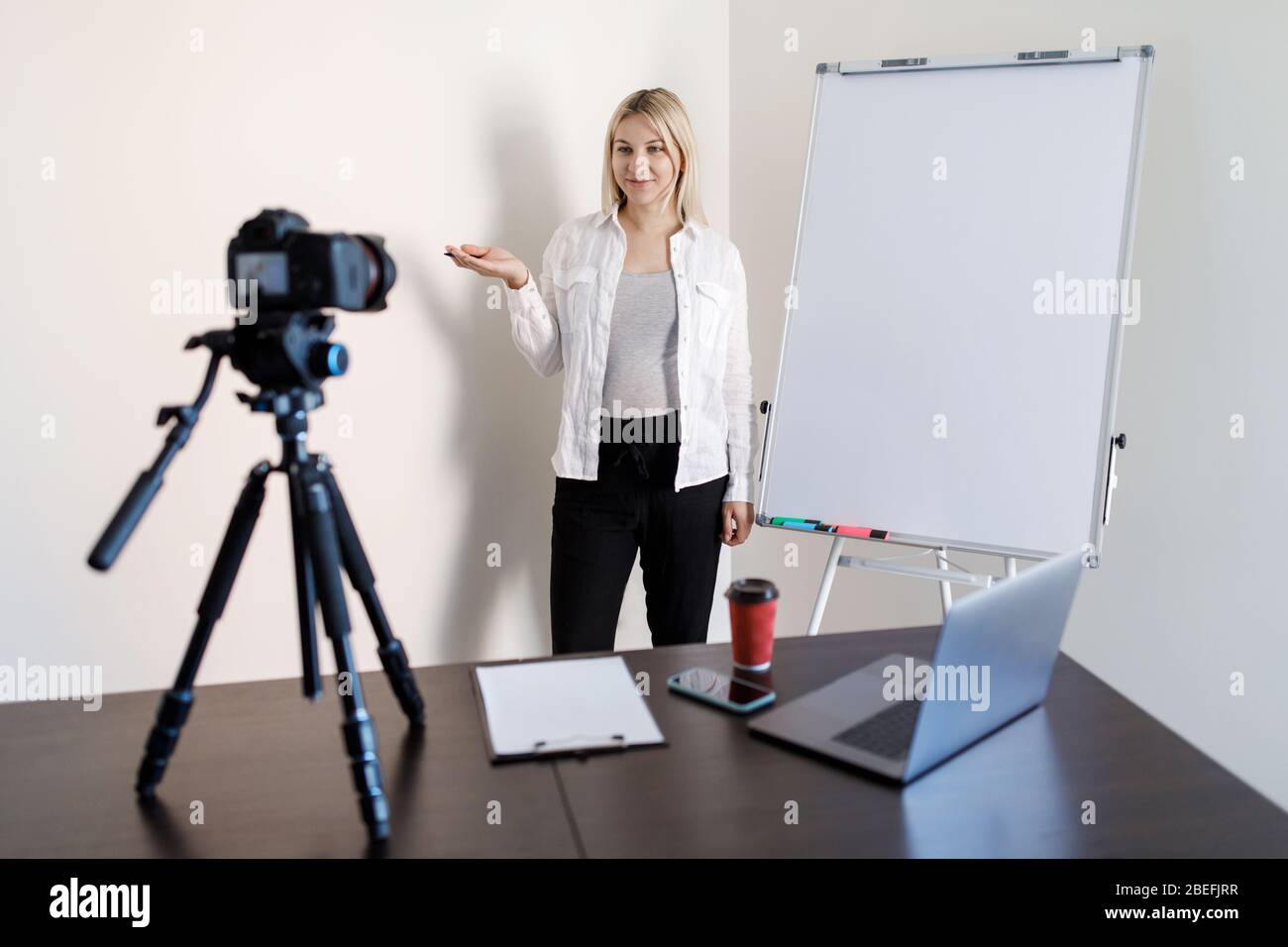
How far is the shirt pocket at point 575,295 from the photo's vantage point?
262 cm

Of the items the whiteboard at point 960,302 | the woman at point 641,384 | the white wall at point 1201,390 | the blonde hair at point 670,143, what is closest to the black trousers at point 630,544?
the woman at point 641,384

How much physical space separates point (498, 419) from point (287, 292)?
1.82m

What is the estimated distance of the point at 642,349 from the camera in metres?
2.62

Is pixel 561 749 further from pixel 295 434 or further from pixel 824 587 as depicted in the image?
pixel 824 587

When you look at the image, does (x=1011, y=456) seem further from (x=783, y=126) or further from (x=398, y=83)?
(x=398, y=83)

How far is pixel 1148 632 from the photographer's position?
247 centimetres

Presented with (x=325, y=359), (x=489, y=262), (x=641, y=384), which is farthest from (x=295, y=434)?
(x=641, y=384)

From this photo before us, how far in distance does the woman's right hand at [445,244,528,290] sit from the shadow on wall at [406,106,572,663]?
0.87 feet

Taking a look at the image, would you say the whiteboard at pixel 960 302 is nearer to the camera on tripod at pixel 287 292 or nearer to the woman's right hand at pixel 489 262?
the woman's right hand at pixel 489 262

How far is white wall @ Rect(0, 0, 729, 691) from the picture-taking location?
2248 mm

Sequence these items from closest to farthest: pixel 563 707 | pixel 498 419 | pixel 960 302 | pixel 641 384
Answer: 1. pixel 563 707
2. pixel 960 302
3. pixel 641 384
4. pixel 498 419

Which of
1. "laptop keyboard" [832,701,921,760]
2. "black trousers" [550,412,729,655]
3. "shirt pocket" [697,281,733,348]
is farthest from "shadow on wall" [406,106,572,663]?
"laptop keyboard" [832,701,921,760]

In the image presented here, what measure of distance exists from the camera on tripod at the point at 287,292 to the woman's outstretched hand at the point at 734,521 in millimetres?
1683
